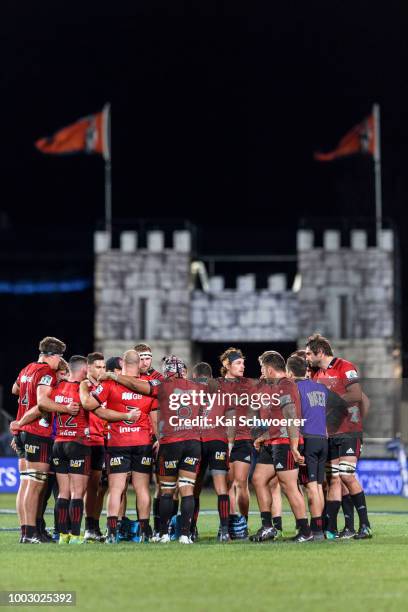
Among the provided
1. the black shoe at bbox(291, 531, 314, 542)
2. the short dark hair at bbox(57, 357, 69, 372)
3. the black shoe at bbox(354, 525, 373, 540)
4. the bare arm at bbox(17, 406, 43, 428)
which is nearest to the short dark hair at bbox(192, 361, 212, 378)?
the short dark hair at bbox(57, 357, 69, 372)

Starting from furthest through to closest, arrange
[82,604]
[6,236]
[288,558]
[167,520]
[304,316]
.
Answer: [6,236] < [304,316] < [167,520] < [288,558] < [82,604]

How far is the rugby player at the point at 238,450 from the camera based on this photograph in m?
16.4

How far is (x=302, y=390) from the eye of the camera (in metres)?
16.1

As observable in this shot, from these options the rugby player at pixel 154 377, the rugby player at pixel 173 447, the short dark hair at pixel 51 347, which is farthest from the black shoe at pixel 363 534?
the short dark hair at pixel 51 347

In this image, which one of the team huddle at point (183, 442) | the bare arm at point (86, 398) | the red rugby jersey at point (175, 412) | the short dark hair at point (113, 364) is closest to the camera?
the bare arm at point (86, 398)

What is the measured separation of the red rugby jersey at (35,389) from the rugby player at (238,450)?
2.12 m

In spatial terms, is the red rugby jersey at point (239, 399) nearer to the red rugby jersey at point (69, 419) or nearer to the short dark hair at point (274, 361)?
the short dark hair at point (274, 361)

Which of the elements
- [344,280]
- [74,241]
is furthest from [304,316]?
[74,241]

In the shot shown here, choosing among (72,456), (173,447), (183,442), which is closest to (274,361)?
(183,442)

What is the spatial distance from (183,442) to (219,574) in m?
3.63

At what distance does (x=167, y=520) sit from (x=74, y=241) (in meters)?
61.3

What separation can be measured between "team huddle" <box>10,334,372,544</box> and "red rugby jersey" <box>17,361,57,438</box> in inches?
0.6

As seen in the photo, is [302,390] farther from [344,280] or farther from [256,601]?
[344,280]

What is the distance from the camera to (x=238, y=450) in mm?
16562
